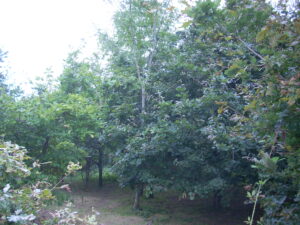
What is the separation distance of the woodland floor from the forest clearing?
0.06 meters

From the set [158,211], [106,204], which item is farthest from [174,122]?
[106,204]

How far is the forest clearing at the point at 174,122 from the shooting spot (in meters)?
2.47

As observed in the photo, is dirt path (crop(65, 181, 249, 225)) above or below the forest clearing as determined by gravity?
below

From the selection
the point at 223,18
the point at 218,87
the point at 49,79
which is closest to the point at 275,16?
the point at 223,18

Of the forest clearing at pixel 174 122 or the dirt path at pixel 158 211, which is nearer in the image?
the forest clearing at pixel 174 122

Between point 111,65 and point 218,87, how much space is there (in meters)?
5.45

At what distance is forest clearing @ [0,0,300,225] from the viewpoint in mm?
2469

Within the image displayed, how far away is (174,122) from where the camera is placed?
7637mm

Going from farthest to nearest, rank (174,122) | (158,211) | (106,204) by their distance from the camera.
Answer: (106,204) < (158,211) < (174,122)

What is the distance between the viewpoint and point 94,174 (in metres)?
17.3

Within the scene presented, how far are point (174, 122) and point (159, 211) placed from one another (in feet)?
13.1

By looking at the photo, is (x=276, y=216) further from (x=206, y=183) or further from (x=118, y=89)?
(x=118, y=89)

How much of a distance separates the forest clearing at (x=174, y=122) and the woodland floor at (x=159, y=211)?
60 mm

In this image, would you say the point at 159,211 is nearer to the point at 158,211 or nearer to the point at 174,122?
the point at 158,211
